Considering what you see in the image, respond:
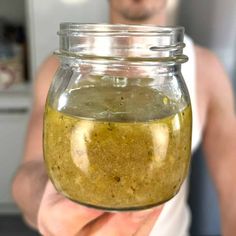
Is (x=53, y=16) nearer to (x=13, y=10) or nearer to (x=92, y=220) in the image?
(x=13, y=10)

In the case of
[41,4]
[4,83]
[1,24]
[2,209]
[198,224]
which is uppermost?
[41,4]

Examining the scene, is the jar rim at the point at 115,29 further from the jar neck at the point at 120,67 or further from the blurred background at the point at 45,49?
the blurred background at the point at 45,49

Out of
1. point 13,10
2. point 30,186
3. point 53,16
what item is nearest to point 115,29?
point 30,186

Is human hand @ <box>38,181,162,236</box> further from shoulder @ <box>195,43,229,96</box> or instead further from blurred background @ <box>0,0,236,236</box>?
blurred background @ <box>0,0,236,236</box>

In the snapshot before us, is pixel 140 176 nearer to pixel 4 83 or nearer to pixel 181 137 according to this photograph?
pixel 181 137

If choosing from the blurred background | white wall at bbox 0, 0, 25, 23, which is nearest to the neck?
the blurred background

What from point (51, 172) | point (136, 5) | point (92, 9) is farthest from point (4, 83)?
point (51, 172)
